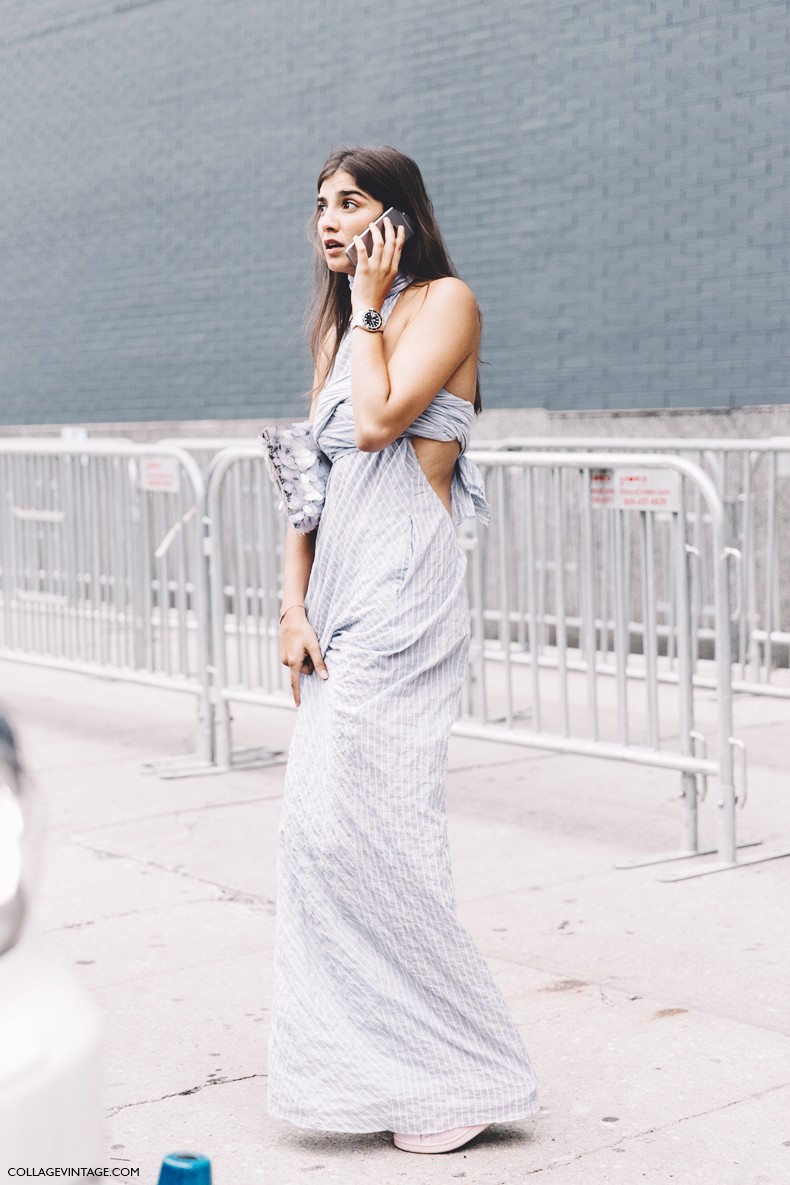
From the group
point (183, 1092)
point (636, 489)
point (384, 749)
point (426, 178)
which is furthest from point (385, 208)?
point (426, 178)

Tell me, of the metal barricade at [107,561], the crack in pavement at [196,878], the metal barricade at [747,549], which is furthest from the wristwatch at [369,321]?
the metal barricade at [107,561]

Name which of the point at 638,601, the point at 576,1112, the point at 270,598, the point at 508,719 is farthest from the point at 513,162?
the point at 576,1112

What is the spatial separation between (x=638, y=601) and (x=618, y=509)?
379 centimetres

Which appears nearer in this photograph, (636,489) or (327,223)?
(327,223)

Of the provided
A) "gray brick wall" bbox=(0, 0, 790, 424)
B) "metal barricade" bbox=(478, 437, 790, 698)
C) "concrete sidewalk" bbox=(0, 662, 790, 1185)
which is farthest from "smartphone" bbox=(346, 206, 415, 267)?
"gray brick wall" bbox=(0, 0, 790, 424)

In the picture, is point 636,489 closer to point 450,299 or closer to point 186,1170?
point 450,299

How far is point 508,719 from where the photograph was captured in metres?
6.62

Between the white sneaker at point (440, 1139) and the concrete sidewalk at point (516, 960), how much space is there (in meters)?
0.03

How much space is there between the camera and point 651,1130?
3564 mm

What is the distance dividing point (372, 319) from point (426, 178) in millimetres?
8711

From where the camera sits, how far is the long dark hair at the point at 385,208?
3596 millimetres

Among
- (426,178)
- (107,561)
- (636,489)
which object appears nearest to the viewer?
(636,489)

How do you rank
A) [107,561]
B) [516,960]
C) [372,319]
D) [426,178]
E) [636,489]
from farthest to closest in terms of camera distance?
[426,178] < [107,561] < [636,489] < [516,960] < [372,319]

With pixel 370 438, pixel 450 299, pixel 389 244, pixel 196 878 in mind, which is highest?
pixel 389 244
